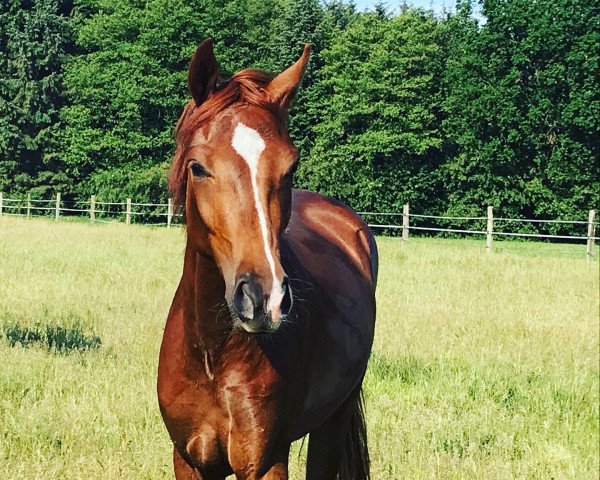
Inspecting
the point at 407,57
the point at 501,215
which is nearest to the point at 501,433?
the point at 501,215

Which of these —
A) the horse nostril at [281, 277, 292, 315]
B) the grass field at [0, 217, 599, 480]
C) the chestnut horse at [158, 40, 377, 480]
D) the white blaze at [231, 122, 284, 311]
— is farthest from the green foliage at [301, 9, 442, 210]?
the horse nostril at [281, 277, 292, 315]

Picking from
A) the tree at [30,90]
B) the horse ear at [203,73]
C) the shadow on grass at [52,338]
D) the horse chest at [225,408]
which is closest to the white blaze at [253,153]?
the horse ear at [203,73]

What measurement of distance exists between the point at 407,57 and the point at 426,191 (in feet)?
21.3

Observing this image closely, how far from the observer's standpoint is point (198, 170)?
2328mm

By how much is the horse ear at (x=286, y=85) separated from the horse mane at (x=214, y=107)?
0.03 metres

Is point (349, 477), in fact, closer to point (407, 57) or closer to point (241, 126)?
point (241, 126)

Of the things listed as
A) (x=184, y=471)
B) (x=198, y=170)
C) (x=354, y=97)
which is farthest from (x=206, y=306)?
(x=354, y=97)

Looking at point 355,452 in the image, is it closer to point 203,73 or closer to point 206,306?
point 206,306

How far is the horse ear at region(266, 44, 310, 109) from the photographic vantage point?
2566 millimetres

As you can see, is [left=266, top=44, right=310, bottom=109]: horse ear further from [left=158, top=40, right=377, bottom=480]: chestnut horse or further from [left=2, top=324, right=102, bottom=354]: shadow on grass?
[left=2, top=324, right=102, bottom=354]: shadow on grass

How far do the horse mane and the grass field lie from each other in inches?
78.6

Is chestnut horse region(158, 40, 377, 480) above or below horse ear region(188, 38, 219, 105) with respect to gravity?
below

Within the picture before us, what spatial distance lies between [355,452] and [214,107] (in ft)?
7.43

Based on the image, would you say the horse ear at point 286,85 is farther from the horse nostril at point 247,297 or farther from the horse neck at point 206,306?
the horse nostril at point 247,297
